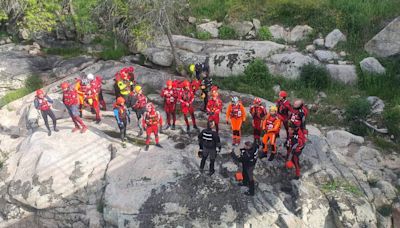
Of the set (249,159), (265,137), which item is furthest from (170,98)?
(249,159)

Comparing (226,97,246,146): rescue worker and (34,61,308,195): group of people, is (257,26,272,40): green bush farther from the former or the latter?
(226,97,246,146): rescue worker

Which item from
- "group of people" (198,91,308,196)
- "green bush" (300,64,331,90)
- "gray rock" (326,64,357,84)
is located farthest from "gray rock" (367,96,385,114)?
"group of people" (198,91,308,196)

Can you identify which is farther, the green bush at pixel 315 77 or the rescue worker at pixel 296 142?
the green bush at pixel 315 77

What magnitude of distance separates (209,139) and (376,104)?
8515 mm

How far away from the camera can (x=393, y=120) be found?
14266mm

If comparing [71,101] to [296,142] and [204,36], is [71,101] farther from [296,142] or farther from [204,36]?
[204,36]

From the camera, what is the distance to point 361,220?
1056 centimetres

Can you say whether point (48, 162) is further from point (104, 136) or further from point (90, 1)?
point (90, 1)

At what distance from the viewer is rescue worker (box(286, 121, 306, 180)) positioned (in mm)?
11359

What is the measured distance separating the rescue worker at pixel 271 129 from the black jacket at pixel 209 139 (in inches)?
72.2

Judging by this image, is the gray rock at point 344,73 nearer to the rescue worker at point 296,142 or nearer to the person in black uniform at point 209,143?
the rescue worker at point 296,142

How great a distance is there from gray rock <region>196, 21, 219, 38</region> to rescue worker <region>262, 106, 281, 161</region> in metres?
9.78

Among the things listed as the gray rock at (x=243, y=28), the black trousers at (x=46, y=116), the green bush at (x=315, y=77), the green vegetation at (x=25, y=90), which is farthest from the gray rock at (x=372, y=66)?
the green vegetation at (x=25, y=90)

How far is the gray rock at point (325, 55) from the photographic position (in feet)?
59.7
